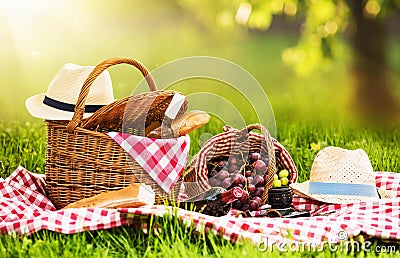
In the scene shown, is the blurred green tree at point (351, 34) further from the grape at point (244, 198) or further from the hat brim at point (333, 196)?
the grape at point (244, 198)

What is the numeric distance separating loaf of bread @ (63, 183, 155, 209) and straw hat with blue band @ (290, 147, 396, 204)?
77 centimetres

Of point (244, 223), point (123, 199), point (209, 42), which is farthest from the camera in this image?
point (209, 42)

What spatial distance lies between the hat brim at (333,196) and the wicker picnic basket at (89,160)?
2.06 feet

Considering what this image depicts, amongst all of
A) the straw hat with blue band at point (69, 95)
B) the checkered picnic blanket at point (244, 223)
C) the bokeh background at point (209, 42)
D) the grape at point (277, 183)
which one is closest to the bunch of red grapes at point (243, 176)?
the grape at point (277, 183)

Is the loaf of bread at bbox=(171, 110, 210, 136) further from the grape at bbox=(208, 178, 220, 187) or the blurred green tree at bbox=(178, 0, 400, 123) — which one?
the blurred green tree at bbox=(178, 0, 400, 123)

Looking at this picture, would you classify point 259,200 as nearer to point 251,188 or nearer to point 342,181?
point 251,188

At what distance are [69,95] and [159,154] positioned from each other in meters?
0.54

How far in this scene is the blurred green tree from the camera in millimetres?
7258

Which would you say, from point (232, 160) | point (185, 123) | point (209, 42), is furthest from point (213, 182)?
point (209, 42)

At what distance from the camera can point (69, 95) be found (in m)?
3.28

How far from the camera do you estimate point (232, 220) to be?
106 inches

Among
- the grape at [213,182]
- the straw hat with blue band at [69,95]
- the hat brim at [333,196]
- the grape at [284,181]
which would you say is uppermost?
the straw hat with blue band at [69,95]

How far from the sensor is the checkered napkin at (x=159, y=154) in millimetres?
3072

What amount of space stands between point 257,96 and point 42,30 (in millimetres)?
6510
